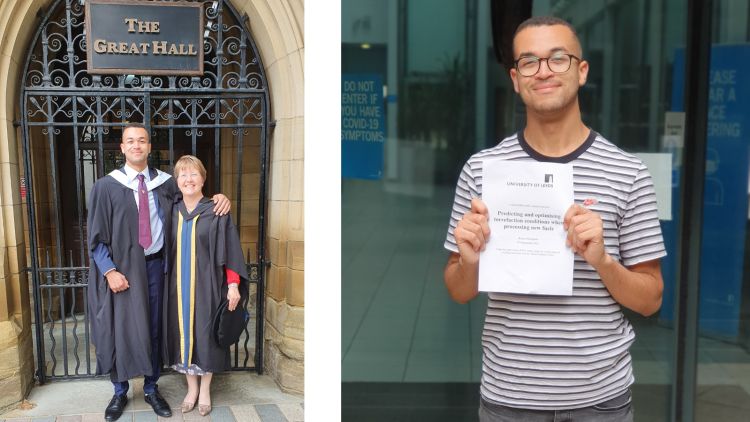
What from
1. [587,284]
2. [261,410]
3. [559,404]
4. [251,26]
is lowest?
[261,410]

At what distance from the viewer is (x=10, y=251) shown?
3631mm

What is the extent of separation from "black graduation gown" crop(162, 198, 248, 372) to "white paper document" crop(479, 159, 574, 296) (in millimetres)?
1728

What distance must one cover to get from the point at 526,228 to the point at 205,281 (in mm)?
1926

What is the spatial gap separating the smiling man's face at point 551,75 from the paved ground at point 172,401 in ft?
6.76

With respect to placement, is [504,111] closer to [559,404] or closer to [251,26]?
[251,26]

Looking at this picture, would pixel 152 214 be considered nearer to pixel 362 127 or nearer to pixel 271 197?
pixel 271 197

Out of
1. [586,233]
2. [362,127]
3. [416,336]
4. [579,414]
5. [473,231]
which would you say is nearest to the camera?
[586,233]

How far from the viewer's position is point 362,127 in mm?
4109

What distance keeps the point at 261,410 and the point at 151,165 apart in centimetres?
127

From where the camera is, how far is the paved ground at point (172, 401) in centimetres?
340

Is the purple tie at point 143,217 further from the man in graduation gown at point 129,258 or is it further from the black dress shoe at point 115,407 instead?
the black dress shoe at point 115,407

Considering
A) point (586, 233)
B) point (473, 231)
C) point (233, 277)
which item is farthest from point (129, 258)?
point (586, 233)

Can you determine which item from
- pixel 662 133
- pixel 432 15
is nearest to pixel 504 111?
pixel 432 15

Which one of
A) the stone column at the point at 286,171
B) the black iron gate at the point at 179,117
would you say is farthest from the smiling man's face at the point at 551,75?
the black iron gate at the point at 179,117
